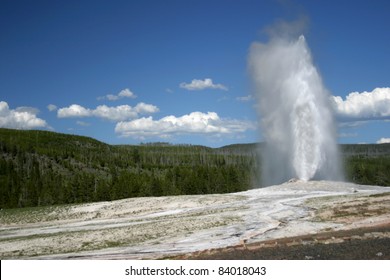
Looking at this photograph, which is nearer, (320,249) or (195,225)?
(320,249)

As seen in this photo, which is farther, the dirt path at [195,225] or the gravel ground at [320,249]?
the dirt path at [195,225]

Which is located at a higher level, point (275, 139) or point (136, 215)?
point (275, 139)

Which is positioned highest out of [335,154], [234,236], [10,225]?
[335,154]

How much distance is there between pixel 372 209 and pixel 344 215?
3.01 m

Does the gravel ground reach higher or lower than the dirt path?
higher

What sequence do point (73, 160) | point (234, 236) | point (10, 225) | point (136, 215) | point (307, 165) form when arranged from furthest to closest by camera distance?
1. point (73, 160)
2. point (307, 165)
3. point (10, 225)
4. point (136, 215)
5. point (234, 236)

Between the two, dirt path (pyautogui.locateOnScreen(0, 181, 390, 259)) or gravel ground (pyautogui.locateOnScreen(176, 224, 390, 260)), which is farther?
dirt path (pyautogui.locateOnScreen(0, 181, 390, 259))

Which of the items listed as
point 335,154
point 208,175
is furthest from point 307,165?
point 208,175

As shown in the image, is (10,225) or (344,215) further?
(10,225)

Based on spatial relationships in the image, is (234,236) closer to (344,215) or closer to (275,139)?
(344,215)

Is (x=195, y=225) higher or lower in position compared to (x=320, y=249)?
lower

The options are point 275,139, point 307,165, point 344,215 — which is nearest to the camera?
point 344,215

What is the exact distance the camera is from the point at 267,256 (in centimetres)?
2020

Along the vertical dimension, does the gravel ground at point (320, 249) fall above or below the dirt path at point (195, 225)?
above
